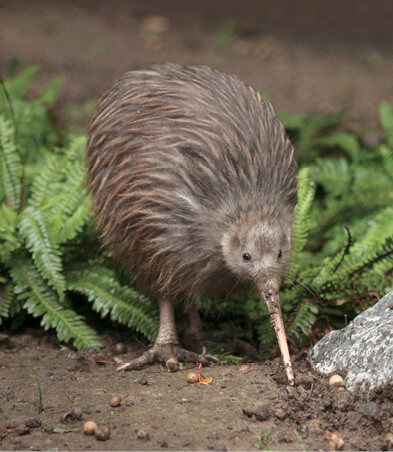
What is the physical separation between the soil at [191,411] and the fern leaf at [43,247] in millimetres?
676

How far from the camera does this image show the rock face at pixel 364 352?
3.62 metres

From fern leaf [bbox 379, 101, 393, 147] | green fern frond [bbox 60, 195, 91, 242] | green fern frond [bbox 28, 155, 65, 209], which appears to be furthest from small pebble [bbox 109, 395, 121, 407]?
fern leaf [bbox 379, 101, 393, 147]

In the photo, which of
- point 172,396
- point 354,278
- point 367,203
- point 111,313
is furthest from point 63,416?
point 367,203

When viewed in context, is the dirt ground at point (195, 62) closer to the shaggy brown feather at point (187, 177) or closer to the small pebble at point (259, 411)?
the small pebble at point (259, 411)

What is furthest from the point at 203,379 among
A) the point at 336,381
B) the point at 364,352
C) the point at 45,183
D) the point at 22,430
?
the point at 45,183

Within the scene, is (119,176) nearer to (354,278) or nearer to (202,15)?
(354,278)

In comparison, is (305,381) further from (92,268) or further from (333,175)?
(333,175)

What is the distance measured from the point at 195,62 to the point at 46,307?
534 cm

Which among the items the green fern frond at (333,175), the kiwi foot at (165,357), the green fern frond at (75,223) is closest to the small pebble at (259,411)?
the kiwi foot at (165,357)

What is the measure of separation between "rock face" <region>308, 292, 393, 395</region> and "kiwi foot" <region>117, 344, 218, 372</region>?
31.0 inches

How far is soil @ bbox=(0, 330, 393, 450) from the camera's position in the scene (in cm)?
336

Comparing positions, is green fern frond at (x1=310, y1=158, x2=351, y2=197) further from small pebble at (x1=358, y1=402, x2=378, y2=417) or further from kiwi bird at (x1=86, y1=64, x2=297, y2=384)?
small pebble at (x1=358, y1=402, x2=378, y2=417)

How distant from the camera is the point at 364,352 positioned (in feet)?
12.4

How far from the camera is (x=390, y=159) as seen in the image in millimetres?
6078
